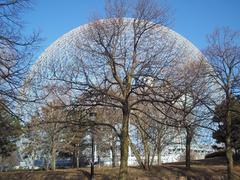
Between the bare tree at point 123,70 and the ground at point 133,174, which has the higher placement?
the bare tree at point 123,70

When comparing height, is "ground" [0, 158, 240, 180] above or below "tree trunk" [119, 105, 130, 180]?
below

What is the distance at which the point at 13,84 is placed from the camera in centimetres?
1462

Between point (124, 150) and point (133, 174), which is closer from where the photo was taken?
point (124, 150)

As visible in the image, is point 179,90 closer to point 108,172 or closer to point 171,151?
point 108,172

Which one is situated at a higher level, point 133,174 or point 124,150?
point 124,150

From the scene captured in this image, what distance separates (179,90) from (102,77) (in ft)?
14.3

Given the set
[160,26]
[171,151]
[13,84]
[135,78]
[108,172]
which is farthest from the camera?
[171,151]

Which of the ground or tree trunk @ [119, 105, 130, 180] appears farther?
the ground

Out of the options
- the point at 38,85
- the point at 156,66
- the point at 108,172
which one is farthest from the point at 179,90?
the point at 108,172

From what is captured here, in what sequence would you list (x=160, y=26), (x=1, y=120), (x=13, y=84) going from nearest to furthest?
(x=13, y=84)
(x=1, y=120)
(x=160, y=26)

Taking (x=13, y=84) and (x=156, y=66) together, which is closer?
(x=13, y=84)

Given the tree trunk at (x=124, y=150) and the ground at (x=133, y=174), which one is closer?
the tree trunk at (x=124, y=150)

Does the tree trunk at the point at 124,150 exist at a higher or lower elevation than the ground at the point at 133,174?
higher

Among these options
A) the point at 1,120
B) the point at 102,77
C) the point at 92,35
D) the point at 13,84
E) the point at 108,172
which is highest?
the point at 92,35
